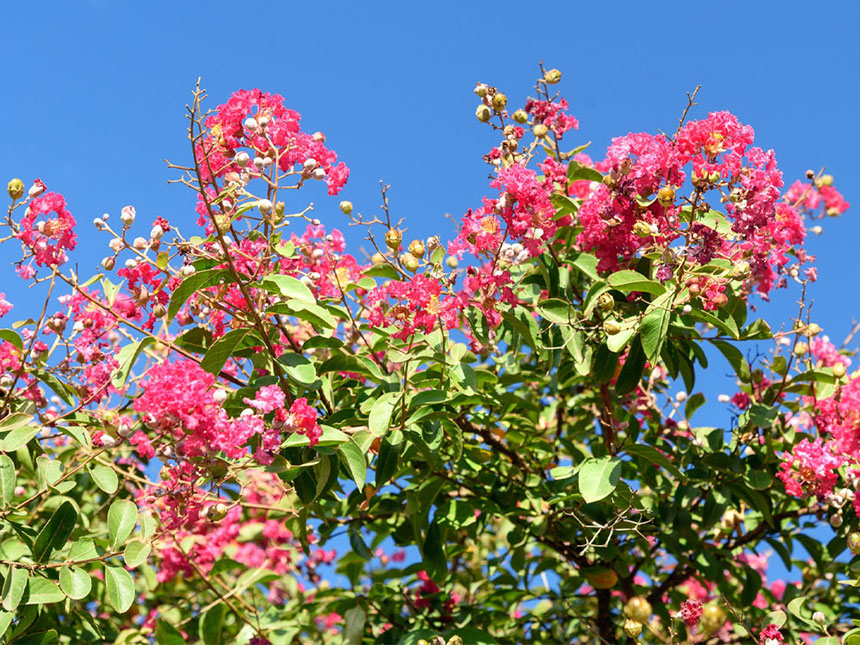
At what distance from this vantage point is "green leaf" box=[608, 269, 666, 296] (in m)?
2.16

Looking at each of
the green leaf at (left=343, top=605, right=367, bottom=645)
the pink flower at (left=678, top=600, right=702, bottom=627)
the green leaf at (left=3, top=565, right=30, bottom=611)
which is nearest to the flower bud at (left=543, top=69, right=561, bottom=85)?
the pink flower at (left=678, top=600, right=702, bottom=627)

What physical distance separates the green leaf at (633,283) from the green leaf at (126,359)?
1163 millimetres

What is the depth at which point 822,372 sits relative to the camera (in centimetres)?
259

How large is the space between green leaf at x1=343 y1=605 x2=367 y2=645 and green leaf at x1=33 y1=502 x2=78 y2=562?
3.54ft

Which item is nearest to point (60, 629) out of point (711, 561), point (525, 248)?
point (525, 248)

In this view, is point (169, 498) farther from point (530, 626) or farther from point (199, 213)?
point (530, 626)

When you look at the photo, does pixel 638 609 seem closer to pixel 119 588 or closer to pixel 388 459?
pixel 388 459

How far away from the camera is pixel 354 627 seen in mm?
2869

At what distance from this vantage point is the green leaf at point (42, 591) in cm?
203

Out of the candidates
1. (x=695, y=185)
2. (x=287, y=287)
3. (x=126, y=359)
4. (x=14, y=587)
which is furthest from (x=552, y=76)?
(x=14, y=587)

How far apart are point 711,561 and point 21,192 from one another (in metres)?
2.28

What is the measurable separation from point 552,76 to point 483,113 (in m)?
0.28

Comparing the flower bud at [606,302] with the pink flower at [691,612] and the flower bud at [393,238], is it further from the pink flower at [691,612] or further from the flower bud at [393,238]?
the pink flower at [691,612]

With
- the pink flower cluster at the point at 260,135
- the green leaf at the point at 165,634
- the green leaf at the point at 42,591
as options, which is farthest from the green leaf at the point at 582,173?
the green leaf at the point at 165,634
